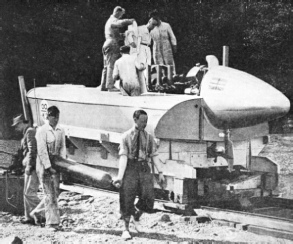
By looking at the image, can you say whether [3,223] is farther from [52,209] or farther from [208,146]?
[208,146]

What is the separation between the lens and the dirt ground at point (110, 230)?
7074 mm

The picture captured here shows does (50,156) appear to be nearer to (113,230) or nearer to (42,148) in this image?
(42,148)

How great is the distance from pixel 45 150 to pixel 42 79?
18.4 feet

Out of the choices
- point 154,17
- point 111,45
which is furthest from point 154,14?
point 111,45

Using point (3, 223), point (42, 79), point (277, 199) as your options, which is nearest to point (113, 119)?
point (3, 223)

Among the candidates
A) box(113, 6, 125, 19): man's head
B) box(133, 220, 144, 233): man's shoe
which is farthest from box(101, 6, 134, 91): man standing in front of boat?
box(133, 220, 144, 233): man's shoe

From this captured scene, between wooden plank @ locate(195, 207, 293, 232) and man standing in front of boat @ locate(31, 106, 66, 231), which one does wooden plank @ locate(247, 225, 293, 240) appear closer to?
wooden plank @ locate(195, 207, 293, 232)

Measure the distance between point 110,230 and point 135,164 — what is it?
100 centimetres

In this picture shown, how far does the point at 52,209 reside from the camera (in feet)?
24.2

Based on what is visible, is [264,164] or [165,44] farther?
[165,44]

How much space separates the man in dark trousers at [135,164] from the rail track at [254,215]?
1155mm

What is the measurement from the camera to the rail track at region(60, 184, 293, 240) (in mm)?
7383

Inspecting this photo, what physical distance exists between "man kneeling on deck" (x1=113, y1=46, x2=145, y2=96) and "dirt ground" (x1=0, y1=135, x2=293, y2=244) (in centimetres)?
175

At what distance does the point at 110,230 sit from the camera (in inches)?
294
